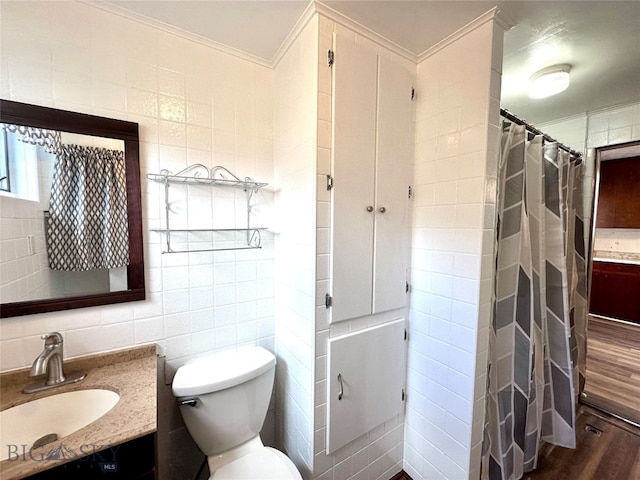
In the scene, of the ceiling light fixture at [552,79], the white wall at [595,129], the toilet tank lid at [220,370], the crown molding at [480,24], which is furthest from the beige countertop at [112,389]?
the white wall at [595,129]

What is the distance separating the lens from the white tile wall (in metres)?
0.99

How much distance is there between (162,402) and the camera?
4.20 ft

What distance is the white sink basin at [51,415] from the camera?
0.84 meters

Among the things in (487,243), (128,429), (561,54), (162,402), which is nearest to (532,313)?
(487,243)

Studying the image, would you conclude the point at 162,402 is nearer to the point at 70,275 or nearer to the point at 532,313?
the point at 70,275

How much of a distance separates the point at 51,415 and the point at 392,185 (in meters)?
1.63

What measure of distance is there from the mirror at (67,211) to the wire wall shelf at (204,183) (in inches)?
4.2

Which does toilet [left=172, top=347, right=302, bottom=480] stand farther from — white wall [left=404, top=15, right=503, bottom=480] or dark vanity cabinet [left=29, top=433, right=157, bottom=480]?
white wall [left=404, top=15, right=503, bottom=480]

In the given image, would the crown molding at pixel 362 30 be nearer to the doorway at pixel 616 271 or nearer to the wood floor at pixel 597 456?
the wood floor at pixel 597 456

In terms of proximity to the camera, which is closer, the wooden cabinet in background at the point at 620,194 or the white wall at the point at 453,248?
the white wall at the point at 453,248

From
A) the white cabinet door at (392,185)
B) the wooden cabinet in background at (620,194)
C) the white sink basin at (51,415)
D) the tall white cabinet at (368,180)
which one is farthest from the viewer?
the wooden cabinet in background at (620,194)

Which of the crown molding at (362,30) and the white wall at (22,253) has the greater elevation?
the crown molding at (362,30)

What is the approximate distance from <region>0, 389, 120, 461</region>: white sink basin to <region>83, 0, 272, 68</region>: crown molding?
150cm

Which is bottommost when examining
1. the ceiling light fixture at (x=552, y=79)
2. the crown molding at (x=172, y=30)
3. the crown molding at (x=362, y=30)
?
the ceiling light fixture at (x=552, y=79)
